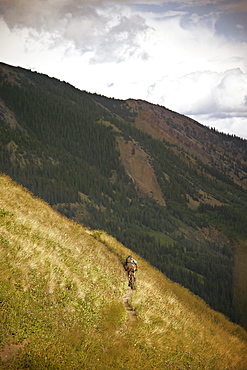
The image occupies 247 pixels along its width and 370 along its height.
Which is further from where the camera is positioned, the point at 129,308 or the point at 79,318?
the point at 129,308

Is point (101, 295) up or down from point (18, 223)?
down

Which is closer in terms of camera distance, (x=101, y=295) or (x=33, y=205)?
(x=101, y=295)

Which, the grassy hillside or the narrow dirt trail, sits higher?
the grassy hillside

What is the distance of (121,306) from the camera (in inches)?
673

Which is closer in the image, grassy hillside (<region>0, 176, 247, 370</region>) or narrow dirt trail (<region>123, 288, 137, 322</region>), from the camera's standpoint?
grassy hillside (<region>0, 176, 247, 370</region>)

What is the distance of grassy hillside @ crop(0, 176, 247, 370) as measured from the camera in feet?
37.9

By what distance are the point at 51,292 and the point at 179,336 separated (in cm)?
691

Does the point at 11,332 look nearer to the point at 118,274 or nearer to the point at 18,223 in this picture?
the point at 18,223

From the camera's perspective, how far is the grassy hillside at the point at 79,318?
37.9ft

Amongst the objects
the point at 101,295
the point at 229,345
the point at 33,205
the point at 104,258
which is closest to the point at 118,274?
the point at 104,258

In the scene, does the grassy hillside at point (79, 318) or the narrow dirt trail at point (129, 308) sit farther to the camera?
the narrow dirt trail at point (129, 308)

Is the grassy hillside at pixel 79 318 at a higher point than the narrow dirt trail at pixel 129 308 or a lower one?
higher

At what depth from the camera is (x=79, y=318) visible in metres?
14.2

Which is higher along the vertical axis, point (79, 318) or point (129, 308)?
point (79, 318)
